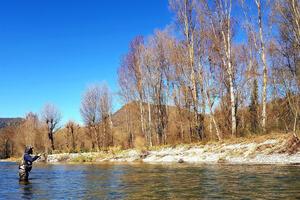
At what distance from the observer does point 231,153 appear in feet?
89.0

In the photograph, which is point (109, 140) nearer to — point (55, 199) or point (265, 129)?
point (265, 129)

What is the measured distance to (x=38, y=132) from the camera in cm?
9188

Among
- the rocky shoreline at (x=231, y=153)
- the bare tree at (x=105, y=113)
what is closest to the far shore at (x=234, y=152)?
the rocky shoreline at (x=231, y=153)

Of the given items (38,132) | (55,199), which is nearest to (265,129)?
(55,199)

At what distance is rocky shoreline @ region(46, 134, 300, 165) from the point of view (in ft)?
76.6

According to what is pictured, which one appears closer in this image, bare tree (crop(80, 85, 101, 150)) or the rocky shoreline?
the rocky shoreline

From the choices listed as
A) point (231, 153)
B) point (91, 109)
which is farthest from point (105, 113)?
point (231, 153)

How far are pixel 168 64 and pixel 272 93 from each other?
51.6 ft

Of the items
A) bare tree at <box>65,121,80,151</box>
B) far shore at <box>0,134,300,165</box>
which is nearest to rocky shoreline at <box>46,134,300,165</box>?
far shore at <box>0,134,300,165</box>

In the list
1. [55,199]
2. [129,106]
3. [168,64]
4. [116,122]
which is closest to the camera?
[55,199]

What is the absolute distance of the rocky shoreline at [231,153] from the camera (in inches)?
919

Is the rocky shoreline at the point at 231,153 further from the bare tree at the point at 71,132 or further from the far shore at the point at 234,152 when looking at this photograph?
the bare tree at the point at 71,132

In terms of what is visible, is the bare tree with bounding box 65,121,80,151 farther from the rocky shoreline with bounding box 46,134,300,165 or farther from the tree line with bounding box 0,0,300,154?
the rocky shoreline with bounding box 46,134,300,165

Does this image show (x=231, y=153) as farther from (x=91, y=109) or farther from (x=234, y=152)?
(x=91, y=109)
